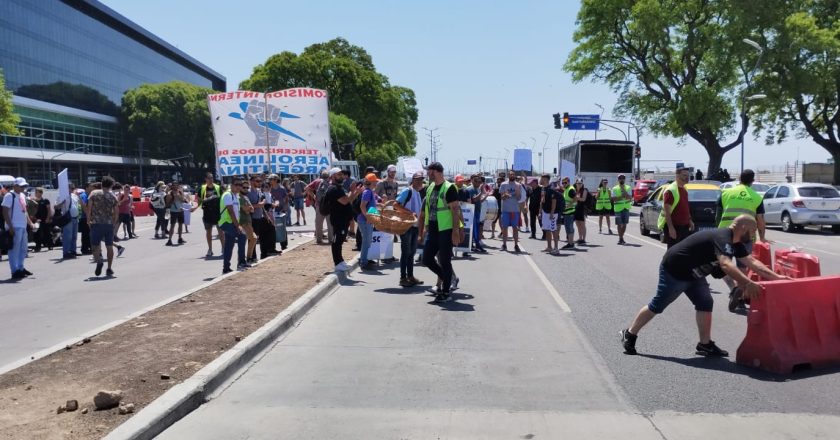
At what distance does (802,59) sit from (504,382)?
1624 inches

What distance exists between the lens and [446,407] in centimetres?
546

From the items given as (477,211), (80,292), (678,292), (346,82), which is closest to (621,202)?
(477,211)

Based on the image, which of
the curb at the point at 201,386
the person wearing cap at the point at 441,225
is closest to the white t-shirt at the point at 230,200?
the person wearing cap at the point at 441,225

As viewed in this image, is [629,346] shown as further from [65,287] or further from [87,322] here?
[65,287]

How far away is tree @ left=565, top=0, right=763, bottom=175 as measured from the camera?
42.4 meters

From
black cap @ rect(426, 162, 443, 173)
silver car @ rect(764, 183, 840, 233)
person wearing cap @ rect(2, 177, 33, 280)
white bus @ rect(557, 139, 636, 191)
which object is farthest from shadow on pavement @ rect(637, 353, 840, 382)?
white bus @ rect(557, 139, 636, 191)

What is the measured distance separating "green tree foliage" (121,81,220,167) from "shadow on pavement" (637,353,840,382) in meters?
71.5

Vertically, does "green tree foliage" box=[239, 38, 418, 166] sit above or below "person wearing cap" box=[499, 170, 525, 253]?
above

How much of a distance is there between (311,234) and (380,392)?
51.8 feet

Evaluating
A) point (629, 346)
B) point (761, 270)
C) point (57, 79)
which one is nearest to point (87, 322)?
point (629, 346)

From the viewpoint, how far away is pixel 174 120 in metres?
75.2

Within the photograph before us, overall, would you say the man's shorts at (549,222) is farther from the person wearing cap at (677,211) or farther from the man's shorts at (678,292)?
the man's shorts at (678,292)

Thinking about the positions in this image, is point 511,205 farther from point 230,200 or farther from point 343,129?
point 343,129

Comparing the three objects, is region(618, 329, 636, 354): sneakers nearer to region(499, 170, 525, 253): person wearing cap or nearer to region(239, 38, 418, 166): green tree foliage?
region(499, 170, 525, 253): person wearing cap
